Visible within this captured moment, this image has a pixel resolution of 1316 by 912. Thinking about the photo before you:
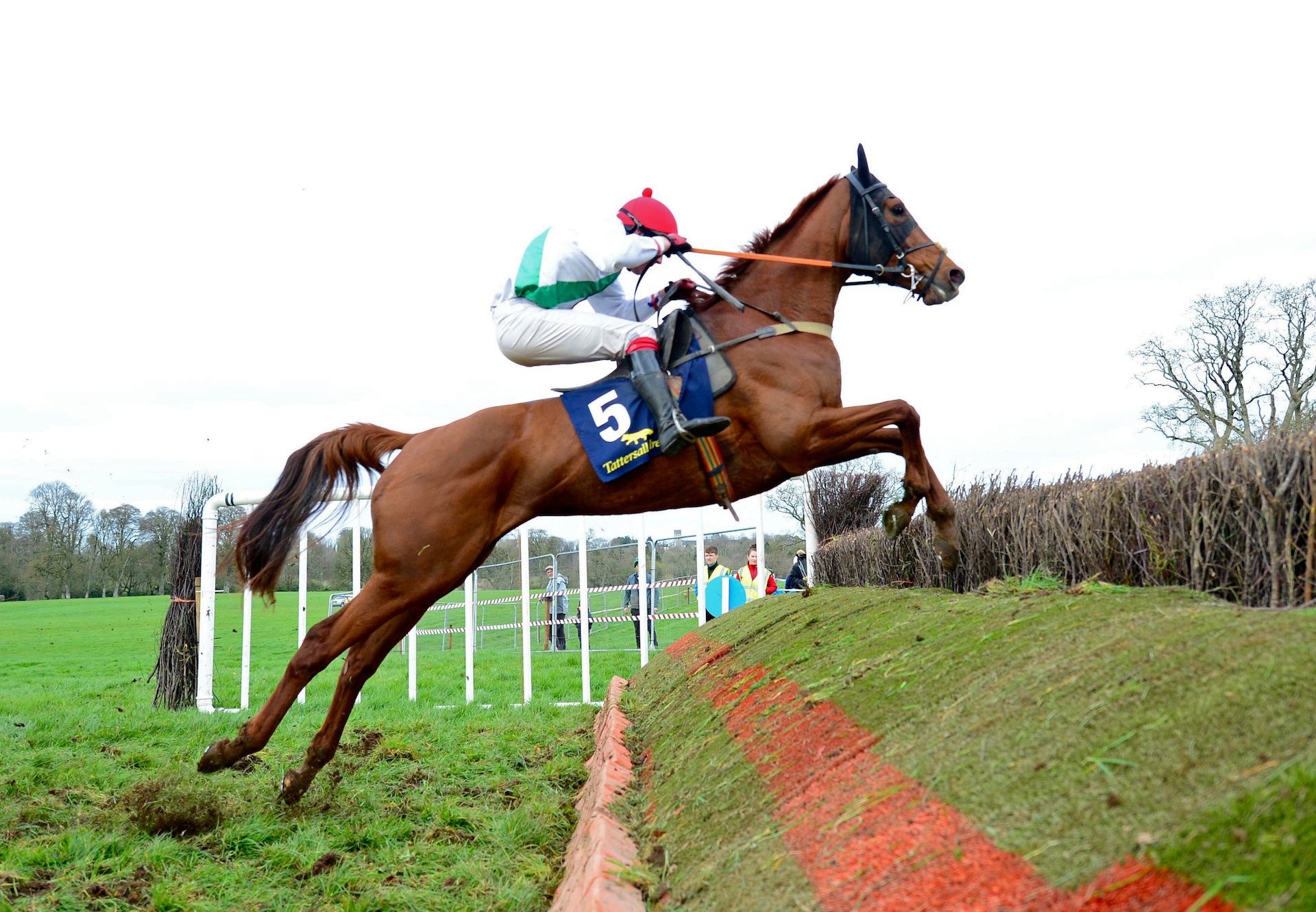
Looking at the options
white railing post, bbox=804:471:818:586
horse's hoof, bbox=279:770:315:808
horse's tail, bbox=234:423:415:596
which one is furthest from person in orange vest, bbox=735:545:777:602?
horse's hoof, bbox=279:770:315:808

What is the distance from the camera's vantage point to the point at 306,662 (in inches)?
192

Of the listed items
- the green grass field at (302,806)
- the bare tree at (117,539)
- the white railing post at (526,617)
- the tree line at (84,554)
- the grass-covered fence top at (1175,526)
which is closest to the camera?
the grass-covered fence top at (1175,526)

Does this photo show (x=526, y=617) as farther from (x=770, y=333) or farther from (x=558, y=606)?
(x=558, y=606)

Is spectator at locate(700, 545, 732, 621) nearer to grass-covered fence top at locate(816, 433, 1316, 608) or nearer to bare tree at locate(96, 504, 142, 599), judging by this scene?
grass-covered fence top at locate(816, 433, 1316, 608)

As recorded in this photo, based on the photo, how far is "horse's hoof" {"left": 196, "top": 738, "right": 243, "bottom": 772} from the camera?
4.78 meters

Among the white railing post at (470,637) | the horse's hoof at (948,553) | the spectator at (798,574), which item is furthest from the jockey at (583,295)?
the spectator at (798,574)

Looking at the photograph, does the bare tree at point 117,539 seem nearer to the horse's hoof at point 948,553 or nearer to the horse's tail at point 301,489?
the horse's tail at point 301,489

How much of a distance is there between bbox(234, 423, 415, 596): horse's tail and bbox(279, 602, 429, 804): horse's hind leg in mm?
764

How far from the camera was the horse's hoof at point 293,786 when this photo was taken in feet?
15.3

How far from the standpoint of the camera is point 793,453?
15.6 ft

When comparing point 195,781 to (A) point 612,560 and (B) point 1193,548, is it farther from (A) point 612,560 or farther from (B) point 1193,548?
(A) point 612,560

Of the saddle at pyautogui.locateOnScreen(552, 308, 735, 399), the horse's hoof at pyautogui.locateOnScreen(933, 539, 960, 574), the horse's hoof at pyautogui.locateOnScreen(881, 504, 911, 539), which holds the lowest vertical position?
the horse's hoof at pyautogui.locateOnScreen(933, 539, 960, 574)

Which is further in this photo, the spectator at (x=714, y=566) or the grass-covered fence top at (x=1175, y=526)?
the spectator at (x=714, y=566)

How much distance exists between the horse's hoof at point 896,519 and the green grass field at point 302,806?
2284 mm
